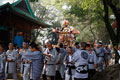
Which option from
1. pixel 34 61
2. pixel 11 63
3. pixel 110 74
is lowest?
pixel 110 74

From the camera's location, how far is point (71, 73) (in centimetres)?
641

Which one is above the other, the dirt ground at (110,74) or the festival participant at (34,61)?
the festival participant at (34,61)

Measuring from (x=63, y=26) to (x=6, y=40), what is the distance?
1632 cm

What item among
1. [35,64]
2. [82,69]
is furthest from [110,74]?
[35,64]

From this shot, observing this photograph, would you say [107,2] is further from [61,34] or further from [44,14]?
[44,14]

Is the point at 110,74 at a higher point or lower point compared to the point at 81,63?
lower

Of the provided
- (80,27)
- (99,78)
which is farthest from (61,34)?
(99,78)

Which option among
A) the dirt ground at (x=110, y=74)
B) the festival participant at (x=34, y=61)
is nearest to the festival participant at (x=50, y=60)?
the festival participant at (x=34, y=61)

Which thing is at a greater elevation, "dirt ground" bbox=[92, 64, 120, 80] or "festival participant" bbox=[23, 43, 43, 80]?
"festival participant" bbox=[23, 43, 43, 80]

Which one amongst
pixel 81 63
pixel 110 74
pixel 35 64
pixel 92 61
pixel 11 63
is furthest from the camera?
pixel 92 61

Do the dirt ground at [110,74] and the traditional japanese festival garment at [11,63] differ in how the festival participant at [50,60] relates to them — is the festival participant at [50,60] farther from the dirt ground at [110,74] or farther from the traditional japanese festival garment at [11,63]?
the dirt ground at [110,74]

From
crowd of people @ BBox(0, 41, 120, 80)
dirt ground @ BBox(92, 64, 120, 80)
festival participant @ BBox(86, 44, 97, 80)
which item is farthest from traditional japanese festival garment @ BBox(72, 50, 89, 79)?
festival participant @ BBox(86, 44, 97, 80)

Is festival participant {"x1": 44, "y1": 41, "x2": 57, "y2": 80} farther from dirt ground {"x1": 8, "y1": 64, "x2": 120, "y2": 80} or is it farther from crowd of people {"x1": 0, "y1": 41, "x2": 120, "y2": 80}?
dirt ground {"x1": 8, "y1": 64, "x2": 120, "y2": 80}

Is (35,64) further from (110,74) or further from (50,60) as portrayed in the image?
(110,74)
